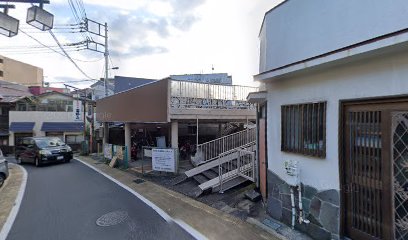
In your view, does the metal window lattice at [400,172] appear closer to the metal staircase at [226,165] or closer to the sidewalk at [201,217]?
the sidewalk at [201,217]

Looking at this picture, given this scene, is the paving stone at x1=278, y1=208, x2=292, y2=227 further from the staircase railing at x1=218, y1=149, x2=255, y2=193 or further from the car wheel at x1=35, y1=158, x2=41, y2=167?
the car wheel at x1=35, y1=158, x2=41, y2=167

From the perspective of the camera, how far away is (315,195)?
496 centimetres

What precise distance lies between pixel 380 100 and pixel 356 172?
1.23 metres

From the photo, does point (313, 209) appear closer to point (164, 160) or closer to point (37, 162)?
point (164, 160)

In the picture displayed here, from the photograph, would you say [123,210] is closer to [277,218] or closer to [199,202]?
[199,202]

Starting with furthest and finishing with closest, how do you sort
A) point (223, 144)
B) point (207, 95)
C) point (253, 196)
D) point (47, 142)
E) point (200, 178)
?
point (47, 142), point (207, 95), point (223, 144), point (200, 178), point (253, 196)

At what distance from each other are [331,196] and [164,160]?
7662 millimetres

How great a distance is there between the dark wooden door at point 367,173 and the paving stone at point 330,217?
0.46 ft

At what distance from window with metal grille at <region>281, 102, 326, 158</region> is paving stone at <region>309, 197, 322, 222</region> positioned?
2.78 ft

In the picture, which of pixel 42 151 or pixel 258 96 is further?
pixel 42 151

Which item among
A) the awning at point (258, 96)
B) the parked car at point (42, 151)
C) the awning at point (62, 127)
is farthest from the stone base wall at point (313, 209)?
the awning at point (62, 127)

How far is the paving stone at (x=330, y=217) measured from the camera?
4547 millimetres

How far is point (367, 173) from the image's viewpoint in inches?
164

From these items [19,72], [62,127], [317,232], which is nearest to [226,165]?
[317,232]
